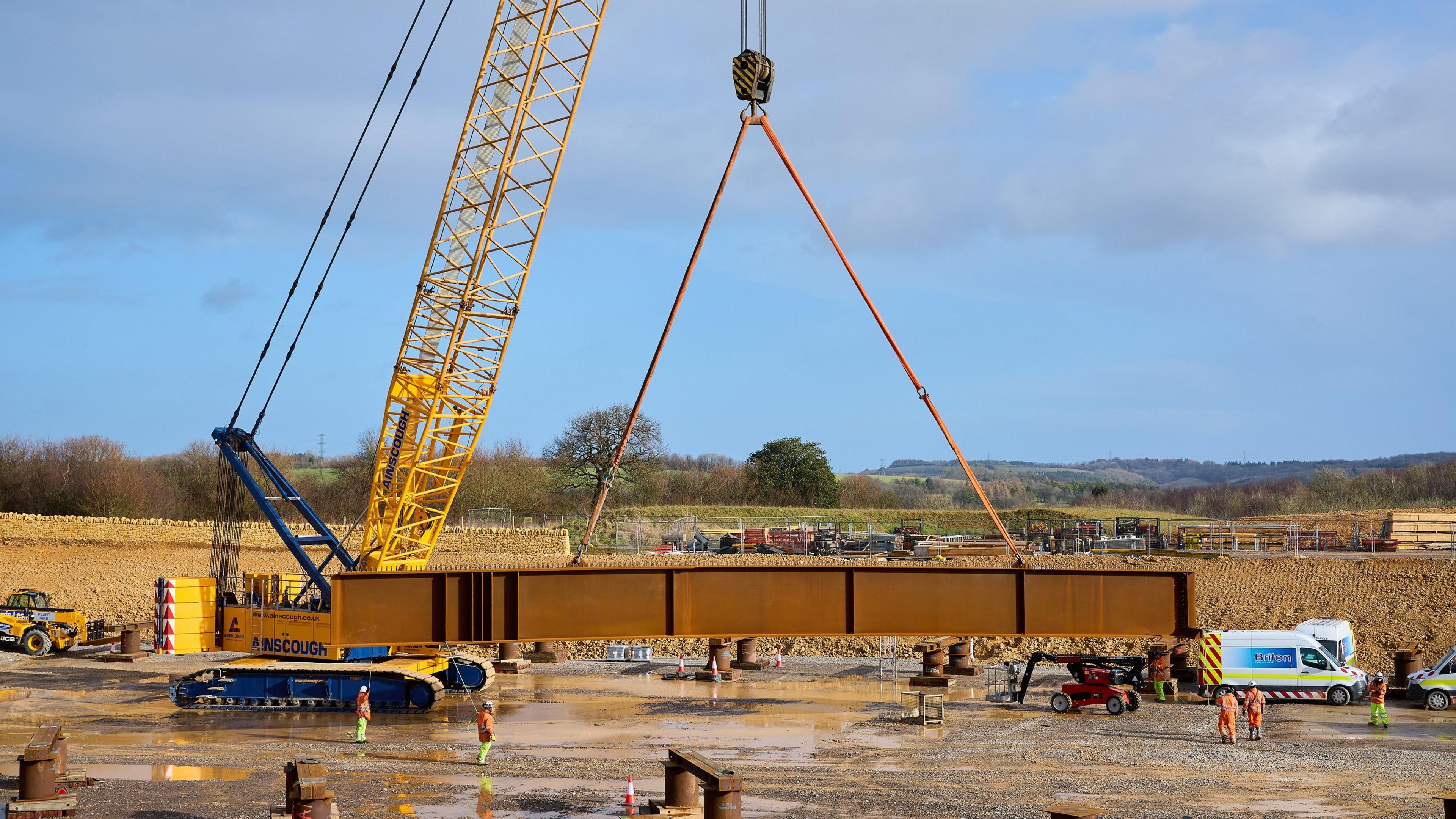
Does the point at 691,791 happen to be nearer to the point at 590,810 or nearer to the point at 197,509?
the point at 590,810

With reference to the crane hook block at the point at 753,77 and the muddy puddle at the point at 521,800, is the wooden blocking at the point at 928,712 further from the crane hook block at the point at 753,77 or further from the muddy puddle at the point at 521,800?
the crane hook block at the point at 753,77

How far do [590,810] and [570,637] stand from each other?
232 centimetres

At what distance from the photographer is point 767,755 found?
18.6 metres

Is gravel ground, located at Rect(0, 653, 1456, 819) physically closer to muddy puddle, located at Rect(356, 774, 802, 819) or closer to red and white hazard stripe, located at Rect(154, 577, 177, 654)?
muddy puddle, located at Rect(356, 774, 802, 819)

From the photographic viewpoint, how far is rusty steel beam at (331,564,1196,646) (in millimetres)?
14391

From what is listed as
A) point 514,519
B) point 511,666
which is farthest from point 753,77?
point 514,519

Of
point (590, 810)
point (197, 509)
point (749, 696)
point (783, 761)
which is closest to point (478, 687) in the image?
point (749, 696)

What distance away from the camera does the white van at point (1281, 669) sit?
23.8 meters

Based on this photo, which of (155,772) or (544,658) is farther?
(544,658)

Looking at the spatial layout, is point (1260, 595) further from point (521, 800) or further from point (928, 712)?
point (521, 800)

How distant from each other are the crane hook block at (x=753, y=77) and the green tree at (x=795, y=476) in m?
55.9

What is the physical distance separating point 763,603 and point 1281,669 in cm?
1451

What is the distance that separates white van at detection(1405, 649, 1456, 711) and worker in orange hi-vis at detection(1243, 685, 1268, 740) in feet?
18.6

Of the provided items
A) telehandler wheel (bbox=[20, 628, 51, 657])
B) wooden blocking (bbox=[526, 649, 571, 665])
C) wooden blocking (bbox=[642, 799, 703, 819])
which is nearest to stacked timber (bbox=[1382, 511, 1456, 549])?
wooden blocking (bbox=[526, 649, 571, 665])
